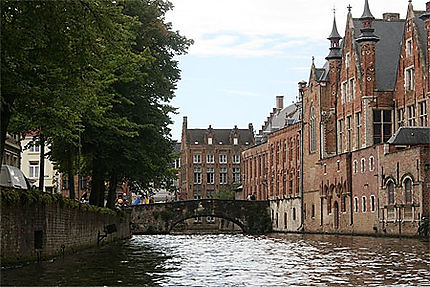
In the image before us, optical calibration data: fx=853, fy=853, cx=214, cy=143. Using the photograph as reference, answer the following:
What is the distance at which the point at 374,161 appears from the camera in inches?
2440

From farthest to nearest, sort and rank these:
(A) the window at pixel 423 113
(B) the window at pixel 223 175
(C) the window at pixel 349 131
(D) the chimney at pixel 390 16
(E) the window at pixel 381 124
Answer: (B) the window at pixel 223 175 < (D) the chimney at pixel 390 16 < (C) the window at pixel 349 131 < (E) the window at pixel 381 124 < (A) the window at pixel 423 113

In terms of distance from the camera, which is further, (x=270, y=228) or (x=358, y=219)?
(x=270, y=228)

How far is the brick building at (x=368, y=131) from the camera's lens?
55812mm

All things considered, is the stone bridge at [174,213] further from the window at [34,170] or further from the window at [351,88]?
the window at [351,88]

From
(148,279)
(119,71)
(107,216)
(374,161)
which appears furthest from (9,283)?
(374,161)

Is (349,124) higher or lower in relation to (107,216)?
higher

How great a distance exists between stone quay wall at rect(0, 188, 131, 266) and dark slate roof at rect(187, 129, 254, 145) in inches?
4478

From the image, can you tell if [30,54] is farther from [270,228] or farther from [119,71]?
[270,228]

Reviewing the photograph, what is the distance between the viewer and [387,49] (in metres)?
Answer: 70.4

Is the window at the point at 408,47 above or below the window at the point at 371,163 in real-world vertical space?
above

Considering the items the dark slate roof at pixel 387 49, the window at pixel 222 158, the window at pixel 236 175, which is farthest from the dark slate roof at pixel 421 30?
the window at pixel 222 158

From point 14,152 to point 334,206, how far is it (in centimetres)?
2985

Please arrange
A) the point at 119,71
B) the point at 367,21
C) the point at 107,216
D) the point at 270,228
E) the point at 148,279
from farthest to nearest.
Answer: the point at 270,228
the point at 367,21
the point at 107,216
the point at 119,71
the point at 148,279

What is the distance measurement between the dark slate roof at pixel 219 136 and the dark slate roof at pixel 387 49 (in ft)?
257
